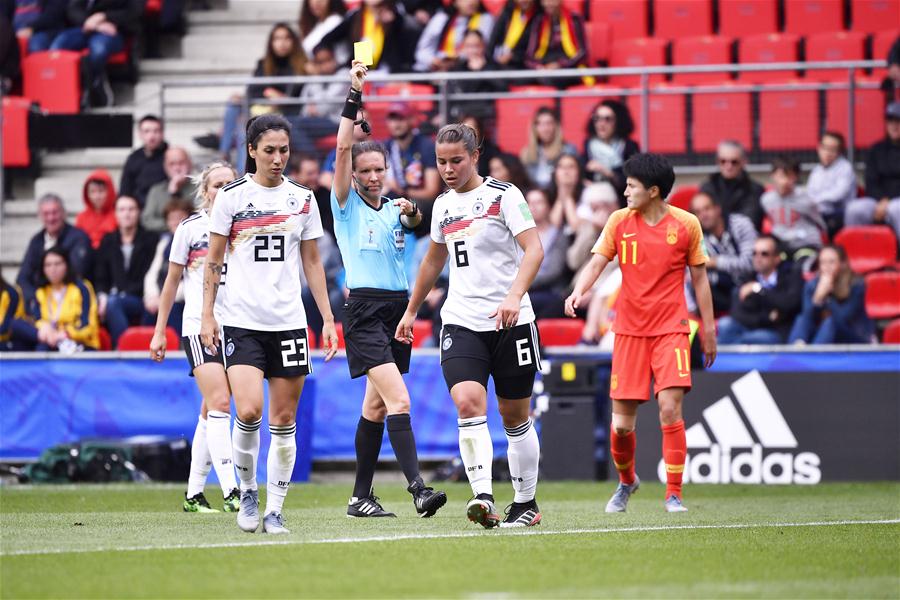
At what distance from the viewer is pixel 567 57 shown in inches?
732

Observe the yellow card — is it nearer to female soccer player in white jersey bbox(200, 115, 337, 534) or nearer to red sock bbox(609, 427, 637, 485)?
female soccer player in white jersey bbox(200, 115, 337, 534)

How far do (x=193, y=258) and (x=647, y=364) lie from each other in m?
3.25

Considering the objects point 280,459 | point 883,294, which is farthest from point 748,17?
point 280,459

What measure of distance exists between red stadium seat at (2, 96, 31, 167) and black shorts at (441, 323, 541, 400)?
40.7 ft

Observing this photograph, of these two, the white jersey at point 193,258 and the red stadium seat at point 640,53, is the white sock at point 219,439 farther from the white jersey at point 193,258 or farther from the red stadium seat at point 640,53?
the red stadium seat at point 640,53

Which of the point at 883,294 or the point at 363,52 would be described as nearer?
the point at 363,52

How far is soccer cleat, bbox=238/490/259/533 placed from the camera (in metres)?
8.24

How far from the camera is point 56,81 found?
2030cm

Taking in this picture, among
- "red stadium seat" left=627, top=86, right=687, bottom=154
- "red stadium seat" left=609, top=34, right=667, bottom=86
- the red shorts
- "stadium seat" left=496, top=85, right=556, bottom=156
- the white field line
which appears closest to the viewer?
the white field line

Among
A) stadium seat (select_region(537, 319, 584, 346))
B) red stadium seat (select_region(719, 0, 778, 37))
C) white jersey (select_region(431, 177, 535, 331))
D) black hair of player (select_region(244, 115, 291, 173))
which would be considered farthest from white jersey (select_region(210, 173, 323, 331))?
red stadium seat (select_region(719, 0, 778, 37))

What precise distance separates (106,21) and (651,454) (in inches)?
415

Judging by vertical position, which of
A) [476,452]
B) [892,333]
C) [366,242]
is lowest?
[476,452]

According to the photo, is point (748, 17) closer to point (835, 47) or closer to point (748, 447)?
point (835, 47)

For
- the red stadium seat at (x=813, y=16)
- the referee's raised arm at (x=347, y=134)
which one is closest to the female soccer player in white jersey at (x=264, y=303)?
the referee's raised arm at (x=347, y=134)
